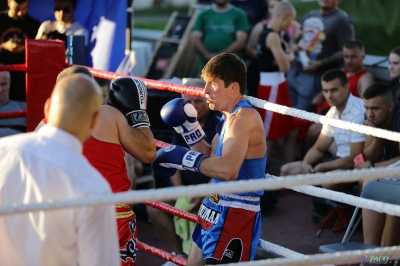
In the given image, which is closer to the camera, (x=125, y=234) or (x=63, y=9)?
(x=125, y=234)

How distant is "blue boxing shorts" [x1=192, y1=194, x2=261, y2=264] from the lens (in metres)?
3.02

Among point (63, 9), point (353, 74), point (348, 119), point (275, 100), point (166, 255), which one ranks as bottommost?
point (166, 255)

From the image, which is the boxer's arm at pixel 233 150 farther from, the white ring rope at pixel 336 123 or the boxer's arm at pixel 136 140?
the boxer's arm at pixel 136 140

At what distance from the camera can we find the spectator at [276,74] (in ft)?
20.2

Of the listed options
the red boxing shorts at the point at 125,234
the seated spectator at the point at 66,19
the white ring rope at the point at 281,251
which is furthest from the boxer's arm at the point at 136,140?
the seated spectator at the point at 66,19

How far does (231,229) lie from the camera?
3021mm

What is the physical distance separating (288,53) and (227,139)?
12.0ft

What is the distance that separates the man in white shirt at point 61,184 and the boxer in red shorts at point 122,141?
0.82m

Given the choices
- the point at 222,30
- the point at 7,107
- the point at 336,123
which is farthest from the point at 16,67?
the point at 222,30

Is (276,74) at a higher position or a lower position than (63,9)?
lower

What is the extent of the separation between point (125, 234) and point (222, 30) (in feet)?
13.8

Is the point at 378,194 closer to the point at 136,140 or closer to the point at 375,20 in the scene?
the point at 136,140

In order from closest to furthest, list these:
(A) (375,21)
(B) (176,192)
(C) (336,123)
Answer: (B) (176,192)
(C) (336,123)
(A) (375,21)

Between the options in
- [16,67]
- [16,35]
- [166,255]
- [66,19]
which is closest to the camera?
[166,255]
